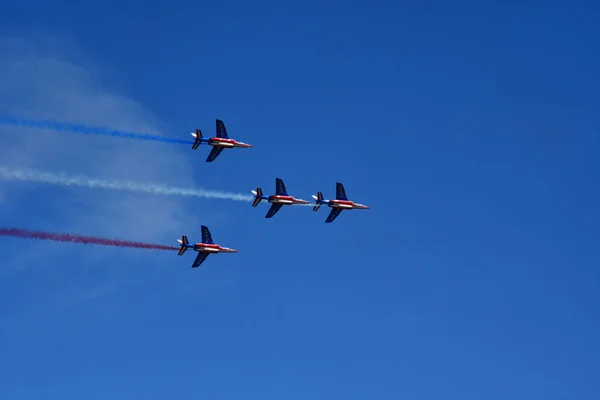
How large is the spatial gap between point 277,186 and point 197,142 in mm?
13749

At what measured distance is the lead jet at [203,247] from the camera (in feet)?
444

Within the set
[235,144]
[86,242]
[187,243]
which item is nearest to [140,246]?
[86,242]

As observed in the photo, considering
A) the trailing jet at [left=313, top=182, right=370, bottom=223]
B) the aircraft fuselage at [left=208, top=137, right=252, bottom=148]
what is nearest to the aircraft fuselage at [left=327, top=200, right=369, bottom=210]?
the trailing jet at [left=313, top=182, right=370, bottom=223]

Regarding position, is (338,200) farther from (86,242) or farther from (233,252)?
(86,242)

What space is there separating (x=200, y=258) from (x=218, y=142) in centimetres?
1672

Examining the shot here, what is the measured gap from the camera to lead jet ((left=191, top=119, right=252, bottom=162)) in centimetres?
13562

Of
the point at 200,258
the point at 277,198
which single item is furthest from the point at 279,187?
the point at 200,258

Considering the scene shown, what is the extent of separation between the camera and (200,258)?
13812cm

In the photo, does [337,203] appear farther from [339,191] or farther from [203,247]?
[203,247]

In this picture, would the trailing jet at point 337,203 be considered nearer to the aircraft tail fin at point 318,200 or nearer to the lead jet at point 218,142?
the aircraft tail fin at point 318,200

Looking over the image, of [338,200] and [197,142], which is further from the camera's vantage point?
[338,200]

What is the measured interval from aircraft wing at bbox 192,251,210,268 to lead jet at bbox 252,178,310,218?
986 centimetres

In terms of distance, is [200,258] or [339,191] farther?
[339,191]

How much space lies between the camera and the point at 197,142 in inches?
5335
